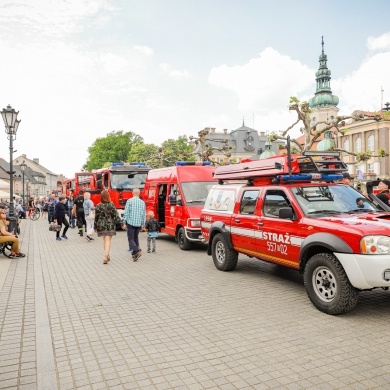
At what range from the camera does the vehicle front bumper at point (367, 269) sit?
501 centimetres

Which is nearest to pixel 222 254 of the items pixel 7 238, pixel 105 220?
pixel 105 220

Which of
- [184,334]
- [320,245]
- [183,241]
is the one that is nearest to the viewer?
[184,334]

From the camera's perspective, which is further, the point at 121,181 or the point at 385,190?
the point at 121,181

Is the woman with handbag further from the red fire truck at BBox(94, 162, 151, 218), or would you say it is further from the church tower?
the church tower

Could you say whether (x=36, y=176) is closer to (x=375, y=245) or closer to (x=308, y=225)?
(x=308, y=225)

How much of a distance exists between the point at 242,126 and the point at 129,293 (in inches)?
4497

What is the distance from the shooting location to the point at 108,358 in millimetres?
4309

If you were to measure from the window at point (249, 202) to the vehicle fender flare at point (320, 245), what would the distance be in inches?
69.0

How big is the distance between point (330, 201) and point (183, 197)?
6153 millimetres

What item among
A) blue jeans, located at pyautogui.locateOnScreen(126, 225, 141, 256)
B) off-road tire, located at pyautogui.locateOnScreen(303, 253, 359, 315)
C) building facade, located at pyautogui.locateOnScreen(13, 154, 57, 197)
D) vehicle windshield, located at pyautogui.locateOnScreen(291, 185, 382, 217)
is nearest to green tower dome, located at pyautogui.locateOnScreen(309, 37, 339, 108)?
building facade, located at pyautogui.locateOnScreen(13, 154, 57, 197)

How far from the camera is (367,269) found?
16.6ft

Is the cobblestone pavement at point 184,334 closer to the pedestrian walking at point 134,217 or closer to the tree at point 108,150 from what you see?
the pedestrian walking at point 134,217

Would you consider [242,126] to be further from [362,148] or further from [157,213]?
[157,213]

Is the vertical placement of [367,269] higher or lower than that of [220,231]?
lower
